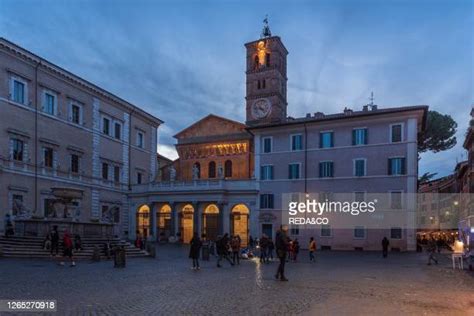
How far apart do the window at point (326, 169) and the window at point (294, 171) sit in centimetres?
217

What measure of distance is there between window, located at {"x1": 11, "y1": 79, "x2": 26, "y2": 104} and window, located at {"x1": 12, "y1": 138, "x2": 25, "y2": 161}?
9.81 ft

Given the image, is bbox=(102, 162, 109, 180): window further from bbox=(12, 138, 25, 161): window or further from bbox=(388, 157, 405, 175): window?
bbox=(388, 157, 405, 175): window

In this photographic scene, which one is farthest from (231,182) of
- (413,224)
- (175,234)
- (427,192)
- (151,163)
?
(427,192)

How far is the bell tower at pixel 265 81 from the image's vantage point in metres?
69.0

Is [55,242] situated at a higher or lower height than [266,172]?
lower

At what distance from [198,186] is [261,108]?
2458 cm

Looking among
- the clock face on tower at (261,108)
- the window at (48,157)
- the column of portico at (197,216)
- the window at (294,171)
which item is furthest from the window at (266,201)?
the clock face on tower at (261,108)

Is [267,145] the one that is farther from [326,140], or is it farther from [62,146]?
[62,146]

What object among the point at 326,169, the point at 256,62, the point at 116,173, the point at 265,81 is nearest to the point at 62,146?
the point at 116,173

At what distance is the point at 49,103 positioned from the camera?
127 ft

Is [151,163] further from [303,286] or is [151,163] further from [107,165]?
[303,286]

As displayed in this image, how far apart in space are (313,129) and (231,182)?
9.80 m

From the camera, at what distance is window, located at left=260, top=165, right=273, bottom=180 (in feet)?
151

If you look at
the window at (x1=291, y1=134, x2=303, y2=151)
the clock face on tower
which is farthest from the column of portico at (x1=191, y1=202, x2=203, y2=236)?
the clock face on tower
